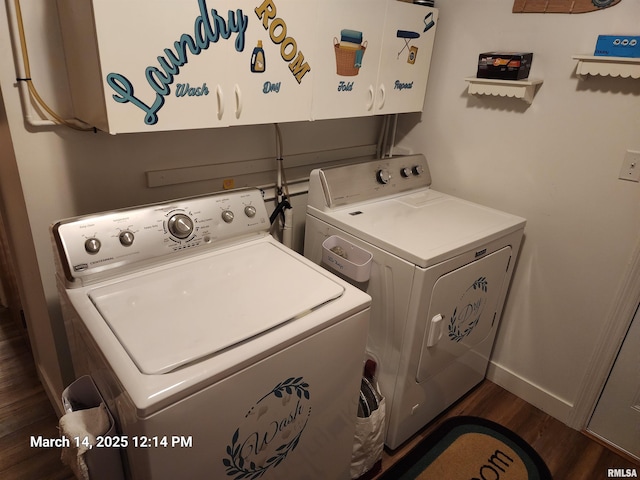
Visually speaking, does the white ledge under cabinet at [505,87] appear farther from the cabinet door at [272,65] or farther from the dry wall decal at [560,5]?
the cabinet door at [272,65]

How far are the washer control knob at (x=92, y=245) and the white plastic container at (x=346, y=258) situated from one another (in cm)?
82

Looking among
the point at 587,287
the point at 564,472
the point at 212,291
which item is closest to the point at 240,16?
the point at 212,291

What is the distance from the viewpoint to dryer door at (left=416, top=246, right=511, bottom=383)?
1.59 metres

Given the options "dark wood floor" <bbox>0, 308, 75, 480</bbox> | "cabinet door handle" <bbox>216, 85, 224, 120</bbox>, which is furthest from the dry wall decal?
"dark wood floor" <bbox>0, 308, 75, 480</bbox>

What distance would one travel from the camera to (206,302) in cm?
118

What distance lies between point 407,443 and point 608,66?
167 cm

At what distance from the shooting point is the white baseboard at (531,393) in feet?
6.60

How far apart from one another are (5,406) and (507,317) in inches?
93.4

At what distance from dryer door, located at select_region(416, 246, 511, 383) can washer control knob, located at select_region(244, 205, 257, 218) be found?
0.70 metres

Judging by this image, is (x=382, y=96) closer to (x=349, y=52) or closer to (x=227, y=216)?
(x=349, y=52)

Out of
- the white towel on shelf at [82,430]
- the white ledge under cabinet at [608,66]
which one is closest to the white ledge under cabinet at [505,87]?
the white ledge under cabinet at [608,66]

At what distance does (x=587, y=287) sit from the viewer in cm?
182

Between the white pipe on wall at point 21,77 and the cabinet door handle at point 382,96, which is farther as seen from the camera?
the cabinet door handle at point 382,96

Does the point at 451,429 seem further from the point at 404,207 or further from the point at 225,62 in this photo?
the point at 225,62
